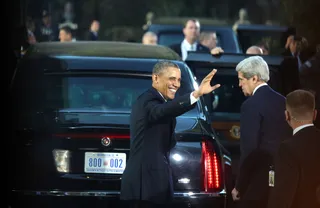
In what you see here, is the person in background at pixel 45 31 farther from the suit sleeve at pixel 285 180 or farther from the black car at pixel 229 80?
the suit sleeve at pixel 285 180

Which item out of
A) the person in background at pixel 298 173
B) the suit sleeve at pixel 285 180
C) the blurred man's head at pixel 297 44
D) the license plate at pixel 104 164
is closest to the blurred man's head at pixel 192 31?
the blurred man's head at pixel 297 44

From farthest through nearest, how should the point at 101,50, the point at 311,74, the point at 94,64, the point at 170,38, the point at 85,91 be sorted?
the point at 170,38 < the point at 311,74 < the point at 101,50 < the point at 94,64 < the point at 85,91

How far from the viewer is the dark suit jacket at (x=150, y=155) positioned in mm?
7836

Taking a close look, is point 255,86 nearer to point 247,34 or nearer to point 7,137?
point 7,137

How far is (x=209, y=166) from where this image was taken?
928 cm

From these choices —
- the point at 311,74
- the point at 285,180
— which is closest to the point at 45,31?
the point at 311,74

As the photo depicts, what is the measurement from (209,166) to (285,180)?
2336 millimetres

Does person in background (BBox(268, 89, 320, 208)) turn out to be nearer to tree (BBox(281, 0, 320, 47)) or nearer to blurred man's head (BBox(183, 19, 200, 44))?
tree (BBox(281, 0, 320, 47))

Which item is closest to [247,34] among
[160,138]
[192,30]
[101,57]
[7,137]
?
[192,30]

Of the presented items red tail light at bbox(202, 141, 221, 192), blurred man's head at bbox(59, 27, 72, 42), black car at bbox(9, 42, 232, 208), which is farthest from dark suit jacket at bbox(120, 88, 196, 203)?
blurred man's head at bbox(59, 27, 72, 42)

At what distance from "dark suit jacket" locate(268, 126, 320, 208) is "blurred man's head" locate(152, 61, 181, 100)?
1200mm

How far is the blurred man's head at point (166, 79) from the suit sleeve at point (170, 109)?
0.70 feet

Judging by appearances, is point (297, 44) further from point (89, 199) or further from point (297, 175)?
point (297, 175)

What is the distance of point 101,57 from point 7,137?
1476mm
